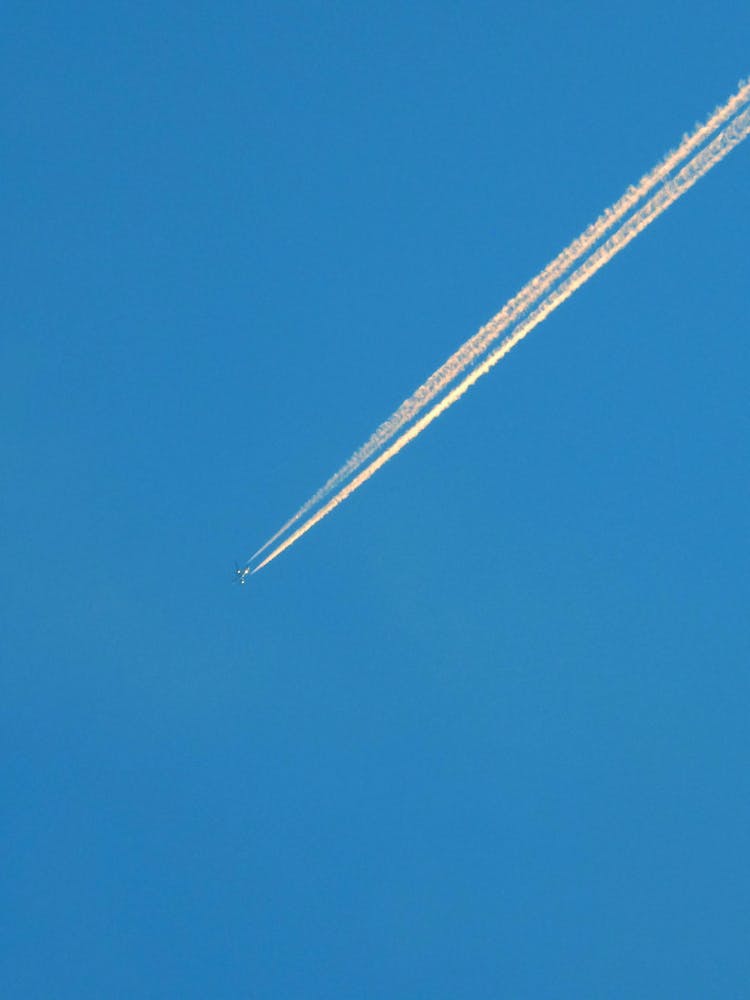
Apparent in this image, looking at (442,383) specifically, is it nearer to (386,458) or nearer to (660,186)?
(386,458)

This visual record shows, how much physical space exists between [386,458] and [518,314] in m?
1.60

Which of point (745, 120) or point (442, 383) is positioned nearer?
point (745, 120)

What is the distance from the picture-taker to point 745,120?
7250 millimetres

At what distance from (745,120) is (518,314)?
86.5 inches

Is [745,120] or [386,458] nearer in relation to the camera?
[745,120]

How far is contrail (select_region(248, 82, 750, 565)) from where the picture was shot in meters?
7.42

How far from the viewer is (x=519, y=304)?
7.78m

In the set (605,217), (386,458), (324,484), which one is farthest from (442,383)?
(605,217)

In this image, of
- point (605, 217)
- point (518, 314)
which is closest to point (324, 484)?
point (518, 314)

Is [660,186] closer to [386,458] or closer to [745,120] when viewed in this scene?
[745,120]

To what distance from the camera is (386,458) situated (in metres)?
8.04

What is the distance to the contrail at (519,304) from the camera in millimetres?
7418

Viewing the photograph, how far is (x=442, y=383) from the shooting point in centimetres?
789

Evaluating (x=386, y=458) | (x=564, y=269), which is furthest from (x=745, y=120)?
(x=386, y=458)
